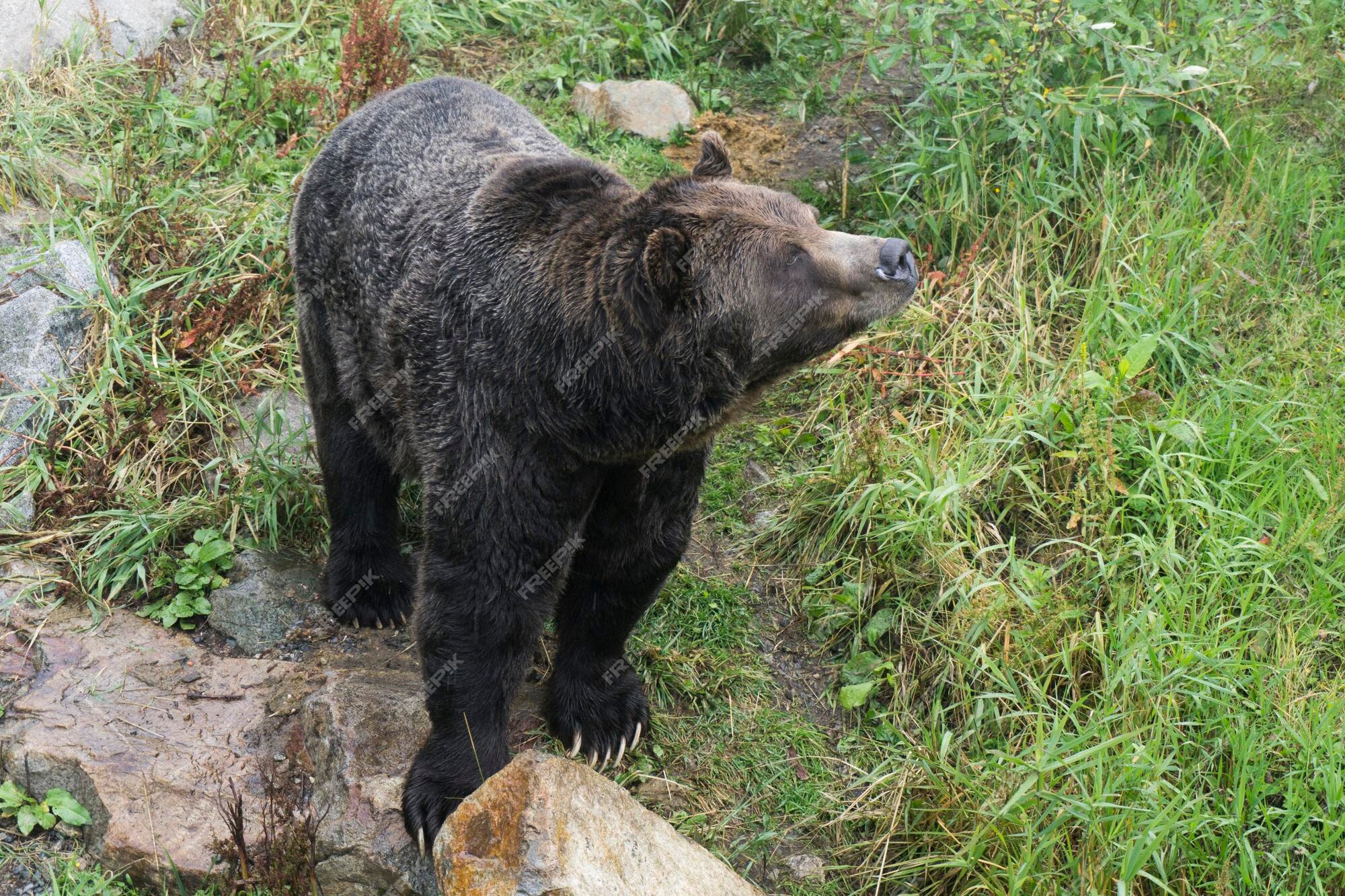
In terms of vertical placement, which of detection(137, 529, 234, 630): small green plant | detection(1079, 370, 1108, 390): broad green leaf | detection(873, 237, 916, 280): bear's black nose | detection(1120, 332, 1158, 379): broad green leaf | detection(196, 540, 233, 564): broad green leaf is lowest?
detection(137, 529, 234, 630): small green plant

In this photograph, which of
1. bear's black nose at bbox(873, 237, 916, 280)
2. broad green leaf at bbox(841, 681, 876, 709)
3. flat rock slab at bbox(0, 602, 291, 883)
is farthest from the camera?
broad green leaf at bbox(841, 681, 876, 709)

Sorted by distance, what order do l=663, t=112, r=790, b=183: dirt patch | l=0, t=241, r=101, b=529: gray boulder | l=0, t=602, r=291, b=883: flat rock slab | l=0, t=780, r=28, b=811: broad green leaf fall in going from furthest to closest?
l=663, t=112, r=790, b=183: dirt patch < l=0, t=241, r=101, b=529: gray boulder < l=0, t=780, r=28, b=811: broad green leaf < l=0, t=602, r=291, b=883: flat rock slab

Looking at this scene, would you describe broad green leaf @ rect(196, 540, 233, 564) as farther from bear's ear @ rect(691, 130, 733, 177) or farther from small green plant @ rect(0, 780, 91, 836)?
bear's ear @ rect(691, 130, 733, 177)

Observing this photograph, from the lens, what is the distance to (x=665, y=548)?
4.05 meters

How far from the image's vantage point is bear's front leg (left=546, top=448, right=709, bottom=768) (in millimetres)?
3871

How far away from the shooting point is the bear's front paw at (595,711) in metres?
4.41

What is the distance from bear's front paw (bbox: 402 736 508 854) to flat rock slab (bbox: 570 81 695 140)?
4488 mm

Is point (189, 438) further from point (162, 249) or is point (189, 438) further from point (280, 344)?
point (162, 249)

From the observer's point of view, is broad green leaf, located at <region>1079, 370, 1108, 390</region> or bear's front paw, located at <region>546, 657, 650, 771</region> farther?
broad green leaf, located at <region>1079, 370, 1108, 390</region>

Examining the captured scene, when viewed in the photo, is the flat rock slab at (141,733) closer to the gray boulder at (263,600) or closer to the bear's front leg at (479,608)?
the gray boulder at (263,600)

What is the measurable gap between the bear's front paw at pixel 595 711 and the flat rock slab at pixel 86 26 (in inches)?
199

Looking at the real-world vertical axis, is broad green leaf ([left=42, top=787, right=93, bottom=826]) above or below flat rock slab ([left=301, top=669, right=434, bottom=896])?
below

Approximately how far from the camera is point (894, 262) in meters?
3.43

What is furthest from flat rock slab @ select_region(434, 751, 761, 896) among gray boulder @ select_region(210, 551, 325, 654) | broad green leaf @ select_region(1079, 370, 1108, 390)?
broad green leaf @ select_region(1079, 370, 1108, 390)
